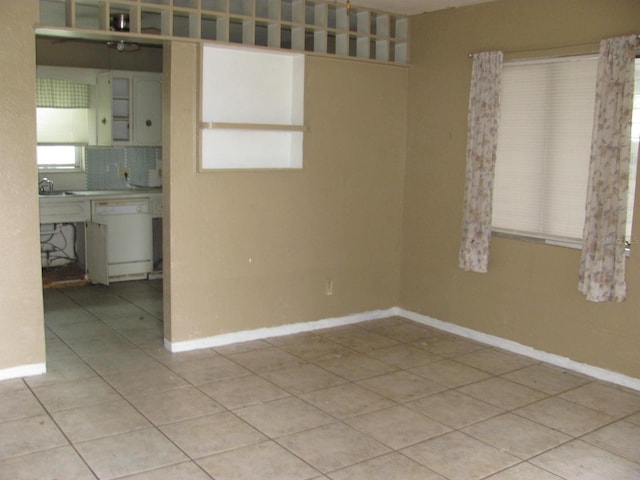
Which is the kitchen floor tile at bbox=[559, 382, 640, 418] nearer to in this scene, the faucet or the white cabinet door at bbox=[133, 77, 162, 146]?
the white cabinet door at bbox=[133, 77, 162, 146]

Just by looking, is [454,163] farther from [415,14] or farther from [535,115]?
[415,14]

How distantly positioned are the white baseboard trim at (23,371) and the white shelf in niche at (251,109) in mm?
1695

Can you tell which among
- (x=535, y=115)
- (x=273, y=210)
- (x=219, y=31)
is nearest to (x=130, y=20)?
(x=219, y=31)

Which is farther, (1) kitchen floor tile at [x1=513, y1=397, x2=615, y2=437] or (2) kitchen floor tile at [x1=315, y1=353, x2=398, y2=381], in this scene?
(2) kitchen floor tile at [x1=315, y1=353, x2=398, y2=381]

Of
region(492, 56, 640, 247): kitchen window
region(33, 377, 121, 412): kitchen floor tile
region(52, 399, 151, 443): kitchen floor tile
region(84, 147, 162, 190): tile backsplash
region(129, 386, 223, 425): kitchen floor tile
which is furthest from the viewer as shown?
region(84, 147, 162, 190): tile backsplash

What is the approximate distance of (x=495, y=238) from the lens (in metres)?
5.10

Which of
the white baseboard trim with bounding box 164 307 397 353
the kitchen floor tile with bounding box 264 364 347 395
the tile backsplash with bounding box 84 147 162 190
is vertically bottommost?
the kitchen floor tile with bounding box 264 364 347 395

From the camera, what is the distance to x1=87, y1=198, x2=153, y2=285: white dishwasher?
6742mm

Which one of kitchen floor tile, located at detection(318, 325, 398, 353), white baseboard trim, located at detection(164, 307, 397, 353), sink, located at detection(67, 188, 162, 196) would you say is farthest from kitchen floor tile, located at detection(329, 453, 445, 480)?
sink, located at detection(67, 188, 162, 196)

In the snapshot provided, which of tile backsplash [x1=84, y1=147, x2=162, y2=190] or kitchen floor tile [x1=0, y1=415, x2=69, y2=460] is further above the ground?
tile backsplash [x1=84, y1=147, x2=162, y2=190]

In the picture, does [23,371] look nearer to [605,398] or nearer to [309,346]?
[309,346]

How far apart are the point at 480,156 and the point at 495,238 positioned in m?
0.62

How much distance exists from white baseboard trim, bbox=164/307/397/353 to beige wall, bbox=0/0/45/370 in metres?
0.99

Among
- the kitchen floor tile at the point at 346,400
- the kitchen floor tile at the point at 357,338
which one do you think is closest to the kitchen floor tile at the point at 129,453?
the kitchen floor tile at the point at 346,400
